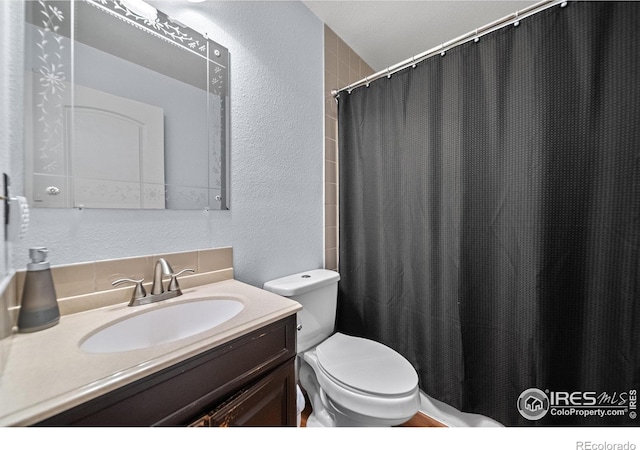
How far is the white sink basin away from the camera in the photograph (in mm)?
682

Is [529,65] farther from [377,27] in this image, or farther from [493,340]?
[493,340]

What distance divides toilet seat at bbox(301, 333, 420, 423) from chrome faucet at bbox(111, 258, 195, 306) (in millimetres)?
708

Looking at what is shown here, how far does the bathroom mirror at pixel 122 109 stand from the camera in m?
0.69

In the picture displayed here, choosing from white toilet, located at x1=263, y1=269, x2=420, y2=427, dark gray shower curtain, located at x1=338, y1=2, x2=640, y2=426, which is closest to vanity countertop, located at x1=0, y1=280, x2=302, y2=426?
white toilet, located at x1=263, y1=269, x2=420, y2=427

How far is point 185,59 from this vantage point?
96 cm

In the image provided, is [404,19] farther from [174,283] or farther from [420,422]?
[420,422]

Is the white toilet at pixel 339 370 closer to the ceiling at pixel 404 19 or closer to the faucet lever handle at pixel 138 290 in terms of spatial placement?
the faucet lever handle at pixel 138 290

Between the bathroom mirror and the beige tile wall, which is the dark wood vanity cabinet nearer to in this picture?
the bathroom mirror

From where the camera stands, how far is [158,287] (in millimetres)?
835

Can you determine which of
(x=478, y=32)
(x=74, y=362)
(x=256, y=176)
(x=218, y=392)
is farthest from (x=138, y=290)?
(x=478, y=32)

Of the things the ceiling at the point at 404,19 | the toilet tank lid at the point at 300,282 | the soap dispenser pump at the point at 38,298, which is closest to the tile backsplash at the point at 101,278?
the soap dispenser pump at the point at 38,298

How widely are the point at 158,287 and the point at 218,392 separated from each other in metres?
0.42

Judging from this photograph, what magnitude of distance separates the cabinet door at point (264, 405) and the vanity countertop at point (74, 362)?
17cm
